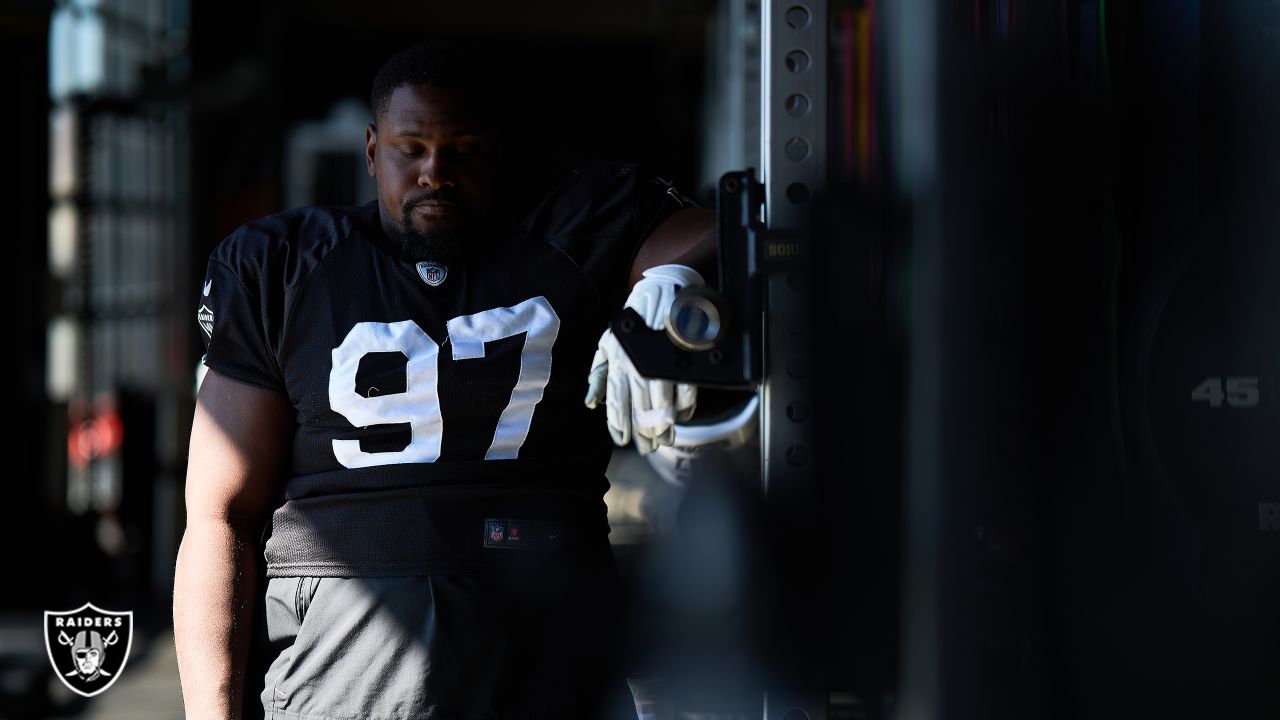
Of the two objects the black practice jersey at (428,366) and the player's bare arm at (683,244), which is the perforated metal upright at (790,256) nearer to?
the player's bare arm at (683,244)

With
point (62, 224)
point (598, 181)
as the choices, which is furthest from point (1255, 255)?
point (62, 224)

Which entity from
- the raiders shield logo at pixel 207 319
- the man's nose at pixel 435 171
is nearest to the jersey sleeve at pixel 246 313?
the raiders shield logo at pixel 207 319

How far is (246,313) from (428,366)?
31 centimetres

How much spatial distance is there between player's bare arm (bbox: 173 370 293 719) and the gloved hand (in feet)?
1.87

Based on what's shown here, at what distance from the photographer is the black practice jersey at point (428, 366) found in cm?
172

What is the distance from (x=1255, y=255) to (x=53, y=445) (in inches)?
257

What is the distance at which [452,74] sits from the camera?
1.79 meters

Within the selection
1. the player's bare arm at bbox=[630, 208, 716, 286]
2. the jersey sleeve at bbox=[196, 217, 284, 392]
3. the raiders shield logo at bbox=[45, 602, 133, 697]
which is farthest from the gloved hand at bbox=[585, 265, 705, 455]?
the raiders shield logo at bbox=[45, 602, 133, 697]

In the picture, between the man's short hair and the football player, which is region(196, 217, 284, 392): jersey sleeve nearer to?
the football player

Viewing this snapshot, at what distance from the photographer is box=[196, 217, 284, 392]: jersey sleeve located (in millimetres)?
1816

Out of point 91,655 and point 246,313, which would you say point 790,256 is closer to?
point 246,313

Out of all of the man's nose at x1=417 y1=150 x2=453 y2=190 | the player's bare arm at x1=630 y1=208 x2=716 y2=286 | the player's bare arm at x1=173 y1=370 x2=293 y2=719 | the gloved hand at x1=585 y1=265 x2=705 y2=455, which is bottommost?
the player's bare arm at x1=173 y1=370 x2=293 y2=719

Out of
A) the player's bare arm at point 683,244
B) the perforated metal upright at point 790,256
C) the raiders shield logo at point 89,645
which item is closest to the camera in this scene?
the perforated metal upright at point 790,256

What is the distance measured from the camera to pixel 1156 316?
139cm
